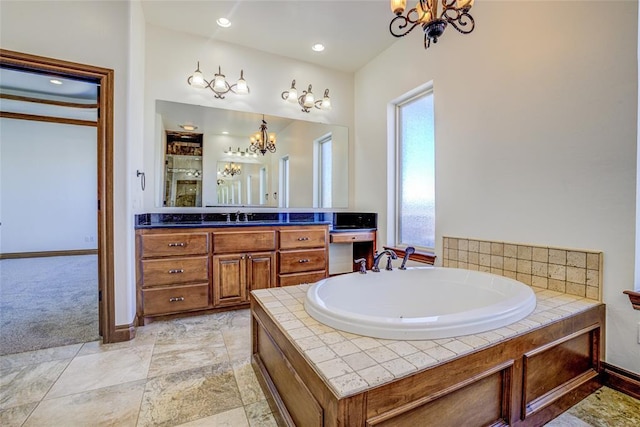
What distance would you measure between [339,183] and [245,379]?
2656mm

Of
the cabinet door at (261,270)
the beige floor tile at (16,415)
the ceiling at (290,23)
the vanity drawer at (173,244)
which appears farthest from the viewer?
the cabinet door at (261,270)

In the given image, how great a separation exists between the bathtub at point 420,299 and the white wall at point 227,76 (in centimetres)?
215

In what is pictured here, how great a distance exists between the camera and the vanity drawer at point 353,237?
3242mm

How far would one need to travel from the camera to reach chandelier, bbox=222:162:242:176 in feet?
10.7

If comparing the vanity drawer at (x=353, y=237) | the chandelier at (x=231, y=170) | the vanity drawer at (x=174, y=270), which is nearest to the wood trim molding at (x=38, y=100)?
the chandelier at (x=231, y=170)

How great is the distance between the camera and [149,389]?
1570 mm

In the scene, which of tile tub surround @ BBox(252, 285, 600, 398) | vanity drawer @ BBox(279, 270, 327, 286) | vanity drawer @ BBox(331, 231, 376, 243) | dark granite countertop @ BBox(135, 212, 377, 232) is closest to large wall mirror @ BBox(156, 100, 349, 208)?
dark granite countertop @ BBox(135, 212, 377, 232)

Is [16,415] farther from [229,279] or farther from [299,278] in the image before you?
[299,278]

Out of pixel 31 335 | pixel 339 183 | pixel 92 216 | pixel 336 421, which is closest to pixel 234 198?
pixel 339 183

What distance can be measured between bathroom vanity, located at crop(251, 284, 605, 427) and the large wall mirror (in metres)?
1.92

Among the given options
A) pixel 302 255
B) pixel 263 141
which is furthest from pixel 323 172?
pixel 302 255

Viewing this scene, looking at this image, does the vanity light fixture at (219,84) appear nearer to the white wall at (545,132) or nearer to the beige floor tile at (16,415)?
the white wall at (545,132)

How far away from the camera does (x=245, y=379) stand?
65.9 inches

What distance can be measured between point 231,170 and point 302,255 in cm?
128
